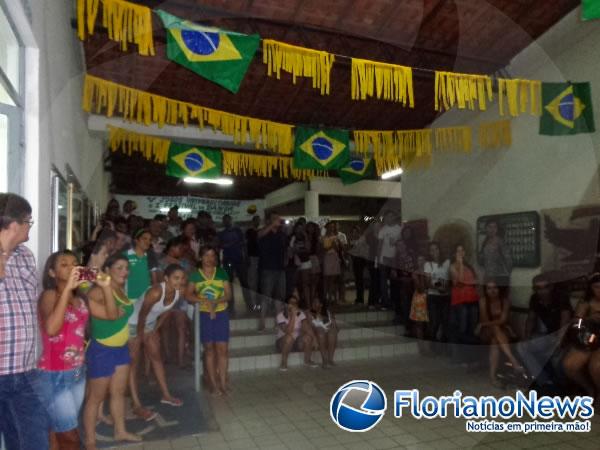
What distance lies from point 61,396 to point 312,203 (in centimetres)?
1024

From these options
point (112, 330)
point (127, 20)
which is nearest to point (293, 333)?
point (112, 330)

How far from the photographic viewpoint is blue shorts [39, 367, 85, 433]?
8.16 feet

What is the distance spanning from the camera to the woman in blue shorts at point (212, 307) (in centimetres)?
441

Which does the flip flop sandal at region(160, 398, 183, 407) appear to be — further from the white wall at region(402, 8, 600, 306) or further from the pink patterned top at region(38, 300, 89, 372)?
the white wall at region(402, 8, 600, 306)

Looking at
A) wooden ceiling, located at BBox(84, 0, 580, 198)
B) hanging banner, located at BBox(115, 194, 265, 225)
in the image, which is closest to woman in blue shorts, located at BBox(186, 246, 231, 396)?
wooden ceiling, located at BBox(84, 0, 580, 198)

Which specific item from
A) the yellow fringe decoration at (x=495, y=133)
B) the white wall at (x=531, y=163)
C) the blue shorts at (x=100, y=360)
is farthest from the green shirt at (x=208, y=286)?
the yellow fringe decoration at (x=495, y=133)

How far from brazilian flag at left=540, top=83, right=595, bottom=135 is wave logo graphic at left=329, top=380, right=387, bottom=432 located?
3.74 meters

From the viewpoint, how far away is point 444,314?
5941 mm

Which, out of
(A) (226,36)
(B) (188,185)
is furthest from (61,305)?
(B) (188,185)

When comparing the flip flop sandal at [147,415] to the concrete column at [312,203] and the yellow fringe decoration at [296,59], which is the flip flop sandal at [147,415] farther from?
the concrete column at [312,203]

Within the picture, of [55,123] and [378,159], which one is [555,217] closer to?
[378,159]

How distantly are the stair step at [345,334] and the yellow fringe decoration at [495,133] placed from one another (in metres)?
3.16

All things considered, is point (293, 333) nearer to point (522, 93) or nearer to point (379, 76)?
point (379, 76)

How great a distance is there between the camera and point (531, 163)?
6.18m
